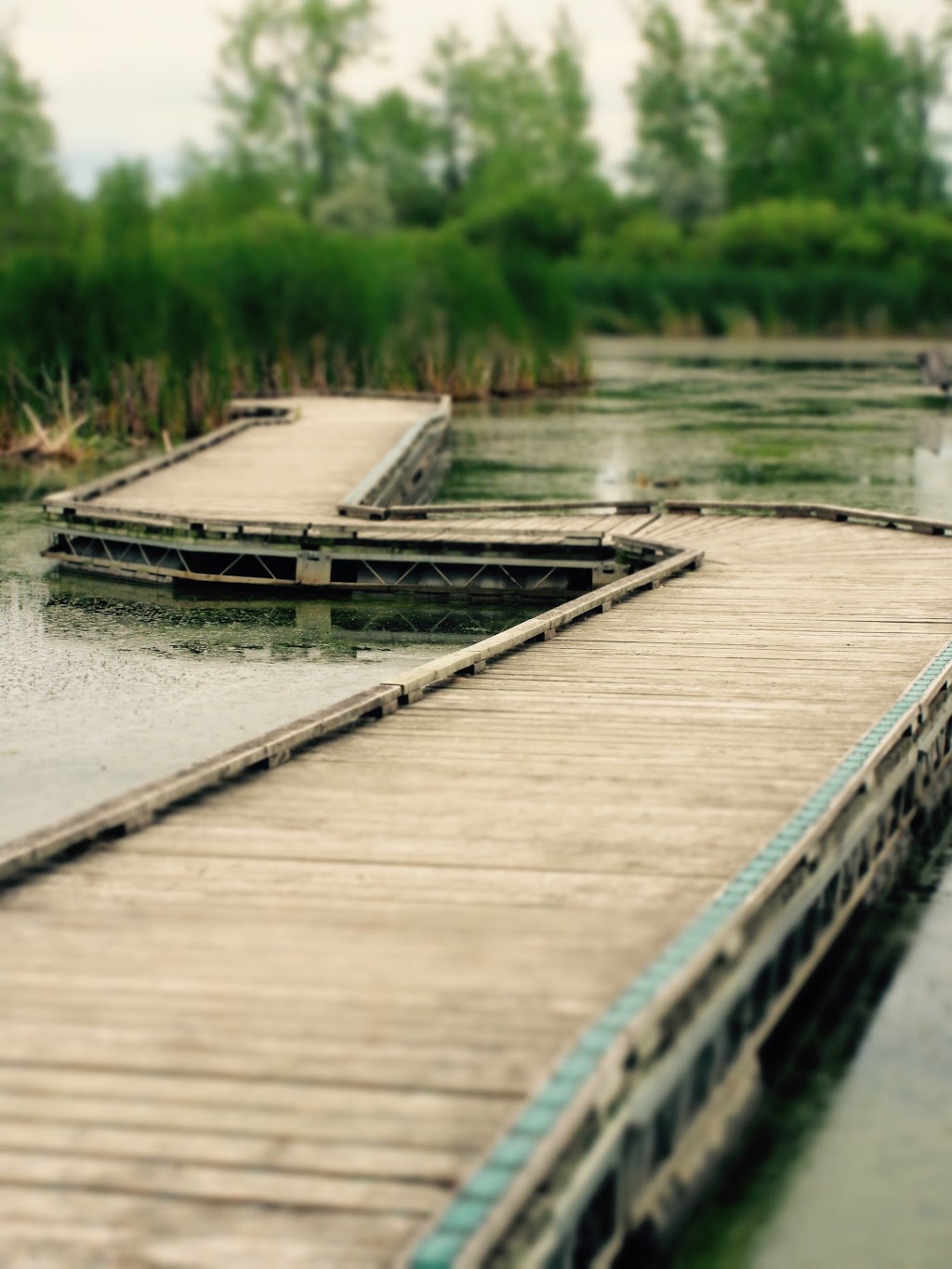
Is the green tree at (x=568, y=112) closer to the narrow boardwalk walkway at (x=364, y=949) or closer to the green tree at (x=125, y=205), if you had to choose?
the green tree at (x=125, y=205)

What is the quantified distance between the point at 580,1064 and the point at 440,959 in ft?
2.29

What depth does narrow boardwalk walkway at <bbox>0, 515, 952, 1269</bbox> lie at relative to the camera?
2963 millimetres

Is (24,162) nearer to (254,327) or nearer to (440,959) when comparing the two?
(254,327)

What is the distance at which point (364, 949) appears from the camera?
3990mm

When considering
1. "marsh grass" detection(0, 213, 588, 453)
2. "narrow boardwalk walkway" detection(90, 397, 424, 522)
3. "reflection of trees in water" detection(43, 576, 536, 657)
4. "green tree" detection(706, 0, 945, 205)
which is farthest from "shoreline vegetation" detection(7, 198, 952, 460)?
"green tree" detection(706, 0, 945, 205)

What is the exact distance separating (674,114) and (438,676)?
201ft

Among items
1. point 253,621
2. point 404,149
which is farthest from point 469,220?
point 253,621

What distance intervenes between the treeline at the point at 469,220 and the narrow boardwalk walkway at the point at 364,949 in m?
12.7

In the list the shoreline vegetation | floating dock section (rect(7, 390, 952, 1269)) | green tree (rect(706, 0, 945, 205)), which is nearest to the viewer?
floating dock section (rect(7, 390, 952, 1269))

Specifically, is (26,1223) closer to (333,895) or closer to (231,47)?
(333,895)

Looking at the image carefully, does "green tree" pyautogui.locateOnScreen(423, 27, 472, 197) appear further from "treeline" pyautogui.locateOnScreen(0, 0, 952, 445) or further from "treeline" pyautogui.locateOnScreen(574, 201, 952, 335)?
"treeline" pyautogui.locateOnScreen(574, 201, 952, 335)

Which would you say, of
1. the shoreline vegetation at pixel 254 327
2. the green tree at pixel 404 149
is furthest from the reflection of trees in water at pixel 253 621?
the green tree at pixel 404 149

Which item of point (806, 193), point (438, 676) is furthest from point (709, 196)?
point (438, 676)

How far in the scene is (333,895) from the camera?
4.37 metres
